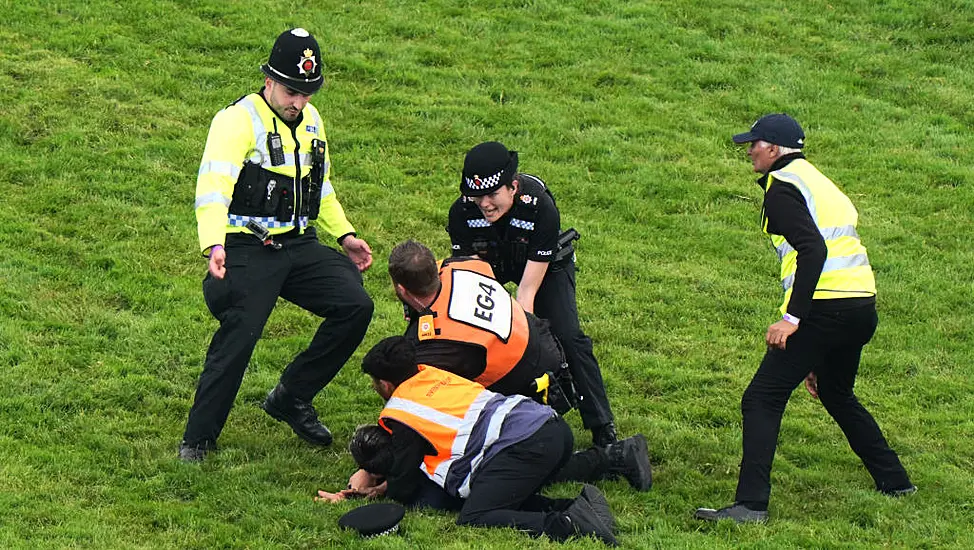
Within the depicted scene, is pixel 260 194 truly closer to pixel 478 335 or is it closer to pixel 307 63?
pixel 307 63

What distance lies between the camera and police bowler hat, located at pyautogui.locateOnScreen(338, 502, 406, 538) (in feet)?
21.7

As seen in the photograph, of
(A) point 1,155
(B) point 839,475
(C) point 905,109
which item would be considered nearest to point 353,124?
Result: (A) point 1,155

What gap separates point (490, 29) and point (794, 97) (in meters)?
4.12

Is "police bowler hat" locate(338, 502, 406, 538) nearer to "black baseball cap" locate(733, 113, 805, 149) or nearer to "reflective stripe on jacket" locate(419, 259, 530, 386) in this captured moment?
"reflective stripe on jacket" locate(419, 259, 530, 386)

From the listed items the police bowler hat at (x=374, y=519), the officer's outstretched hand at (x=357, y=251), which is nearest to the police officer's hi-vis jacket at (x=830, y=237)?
the police bowler hat at (x=374, y=519)

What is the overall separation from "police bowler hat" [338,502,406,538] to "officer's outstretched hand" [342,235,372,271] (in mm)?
2124

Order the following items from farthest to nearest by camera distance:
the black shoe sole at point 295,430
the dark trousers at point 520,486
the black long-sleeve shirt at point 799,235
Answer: the black shoe sole at point 295,430
the black long-sleeve shirt at point 799,235
the dark trousers at point 520,486

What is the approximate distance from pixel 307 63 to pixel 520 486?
2.89m

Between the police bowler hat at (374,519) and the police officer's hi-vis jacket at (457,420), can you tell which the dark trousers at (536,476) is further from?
the police bowler hat at (374,519)

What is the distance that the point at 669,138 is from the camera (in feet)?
47.7

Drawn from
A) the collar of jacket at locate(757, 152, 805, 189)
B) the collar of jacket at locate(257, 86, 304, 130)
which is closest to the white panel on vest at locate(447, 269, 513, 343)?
the collar of jacket at locate(257, 86, 304, 130)

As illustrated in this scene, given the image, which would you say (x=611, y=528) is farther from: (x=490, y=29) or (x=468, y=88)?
(x=490, y=29)

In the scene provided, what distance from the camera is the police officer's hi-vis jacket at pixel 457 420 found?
6.84m

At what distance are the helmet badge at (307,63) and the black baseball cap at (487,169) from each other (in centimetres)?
110
